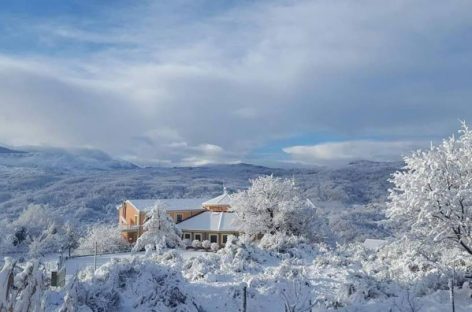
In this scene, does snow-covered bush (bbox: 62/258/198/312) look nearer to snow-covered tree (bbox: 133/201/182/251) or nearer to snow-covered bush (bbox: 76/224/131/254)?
snow-covered tree (bbox: 133/201/182/251)

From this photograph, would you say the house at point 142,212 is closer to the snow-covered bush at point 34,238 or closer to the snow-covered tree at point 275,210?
the snow-covered bush at point 34,238

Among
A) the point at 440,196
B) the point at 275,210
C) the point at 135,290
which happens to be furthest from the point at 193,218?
the point at 440,196

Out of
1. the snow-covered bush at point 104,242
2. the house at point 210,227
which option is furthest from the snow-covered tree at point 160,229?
the house at point 210,227

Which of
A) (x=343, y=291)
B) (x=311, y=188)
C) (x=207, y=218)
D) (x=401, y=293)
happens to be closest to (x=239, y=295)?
(x=343, y=291)

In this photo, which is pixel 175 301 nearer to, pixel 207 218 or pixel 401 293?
pixel 401 293

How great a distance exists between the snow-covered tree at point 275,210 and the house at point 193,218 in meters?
6.80

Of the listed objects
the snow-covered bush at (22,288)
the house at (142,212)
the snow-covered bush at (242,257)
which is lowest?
the snow-covered bush at (242,257)

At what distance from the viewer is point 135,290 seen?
15.0 m

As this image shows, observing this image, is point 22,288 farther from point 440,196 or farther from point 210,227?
point 210,227

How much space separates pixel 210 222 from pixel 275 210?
14099 millimetres

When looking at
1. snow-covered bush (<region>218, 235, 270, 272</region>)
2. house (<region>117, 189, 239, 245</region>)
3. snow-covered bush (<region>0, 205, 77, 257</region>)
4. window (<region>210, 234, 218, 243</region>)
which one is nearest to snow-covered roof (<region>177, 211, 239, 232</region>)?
house (<region>117, 189, 239, 245</region>)

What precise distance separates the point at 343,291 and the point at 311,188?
128 metres

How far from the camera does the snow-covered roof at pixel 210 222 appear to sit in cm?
4953

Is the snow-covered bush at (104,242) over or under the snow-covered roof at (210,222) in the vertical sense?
under
